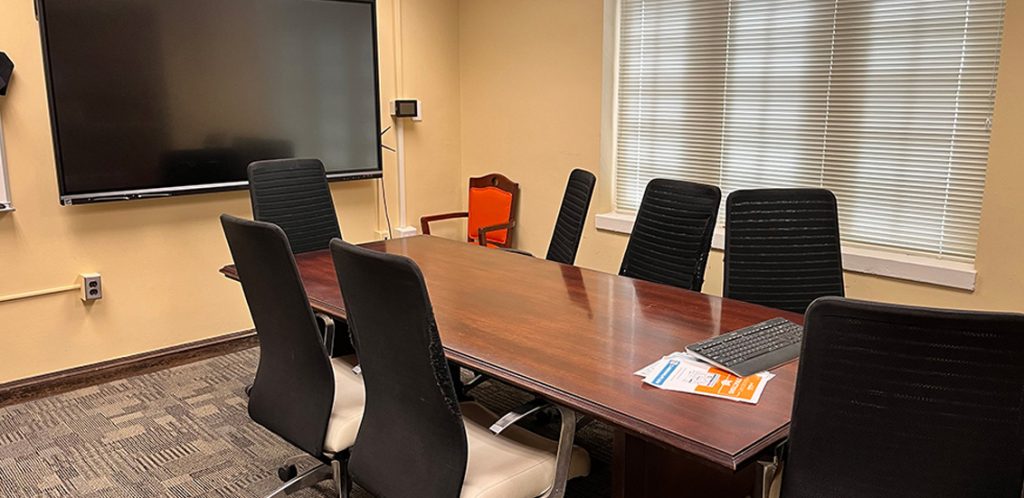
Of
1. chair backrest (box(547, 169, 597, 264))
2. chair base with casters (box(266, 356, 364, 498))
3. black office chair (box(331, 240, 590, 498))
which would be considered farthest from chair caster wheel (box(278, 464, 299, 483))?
chair backrest (box(547, 169, 597, 264))

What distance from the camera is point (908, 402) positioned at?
140cm

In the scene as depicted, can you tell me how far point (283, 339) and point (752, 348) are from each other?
1.32m

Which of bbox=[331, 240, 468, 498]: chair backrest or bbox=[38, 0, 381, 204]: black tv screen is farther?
bbox=[38, 0, 381, 204]: black tv screen

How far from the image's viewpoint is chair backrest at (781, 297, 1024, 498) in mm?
1339

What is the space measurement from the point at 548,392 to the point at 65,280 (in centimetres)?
300

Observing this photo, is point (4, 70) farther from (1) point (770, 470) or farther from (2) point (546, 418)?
(1) point (770, 470)

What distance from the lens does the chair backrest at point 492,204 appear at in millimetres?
4914

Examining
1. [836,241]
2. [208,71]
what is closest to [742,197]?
[836,241]

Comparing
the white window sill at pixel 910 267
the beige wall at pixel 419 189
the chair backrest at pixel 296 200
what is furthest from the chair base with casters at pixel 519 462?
the beige wall at pixel 419 189

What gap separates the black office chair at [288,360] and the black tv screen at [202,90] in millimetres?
1818

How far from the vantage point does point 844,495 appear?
1492 millimetres

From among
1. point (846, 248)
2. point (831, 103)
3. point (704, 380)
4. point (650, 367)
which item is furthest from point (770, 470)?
point (831, 103)

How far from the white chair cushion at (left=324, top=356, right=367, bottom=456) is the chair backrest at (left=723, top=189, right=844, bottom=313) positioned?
1377 millimetres

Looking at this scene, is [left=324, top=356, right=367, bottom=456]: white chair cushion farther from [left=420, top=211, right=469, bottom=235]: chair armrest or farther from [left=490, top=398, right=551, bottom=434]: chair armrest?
[left=420, top=211, right=469, bottom=235]: chair armrest
